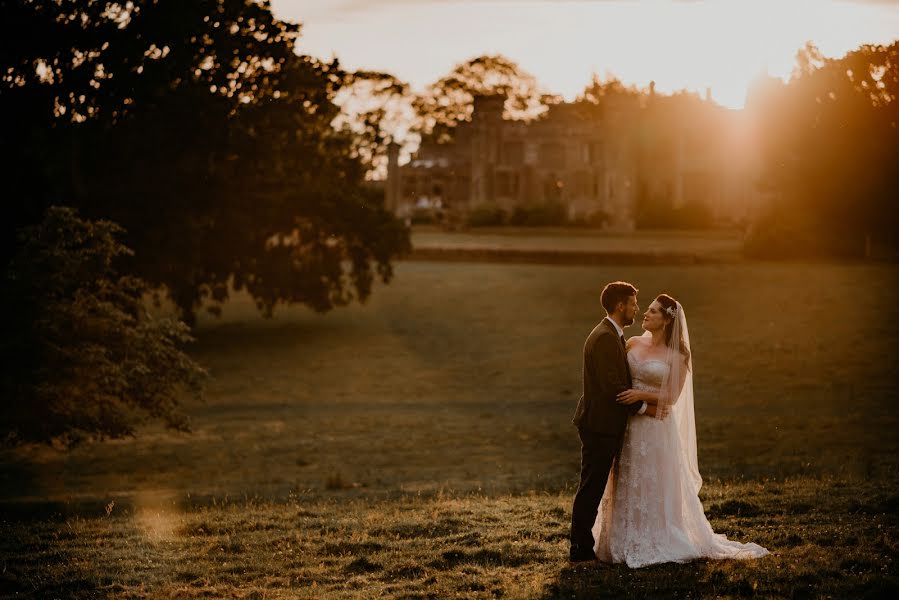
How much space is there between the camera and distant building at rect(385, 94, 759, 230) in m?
78.0

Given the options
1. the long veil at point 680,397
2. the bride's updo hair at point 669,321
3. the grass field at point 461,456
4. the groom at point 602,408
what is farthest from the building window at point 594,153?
the groom at point 602,408

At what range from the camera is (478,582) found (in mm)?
8945

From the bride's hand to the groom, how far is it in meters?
0.04

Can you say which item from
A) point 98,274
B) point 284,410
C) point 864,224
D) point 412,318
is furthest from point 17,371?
point 864,224

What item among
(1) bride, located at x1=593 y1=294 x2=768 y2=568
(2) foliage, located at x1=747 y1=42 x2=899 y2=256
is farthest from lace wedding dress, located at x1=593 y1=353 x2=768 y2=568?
(2) foliage, located at x1=747 y1=42 x2=899 y2=256

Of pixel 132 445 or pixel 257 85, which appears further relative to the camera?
pixel 257 85

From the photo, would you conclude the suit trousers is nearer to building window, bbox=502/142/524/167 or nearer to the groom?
the groom

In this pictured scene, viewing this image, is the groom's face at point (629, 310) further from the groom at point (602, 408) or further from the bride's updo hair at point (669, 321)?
the bride's updo hair at point (669, 321)

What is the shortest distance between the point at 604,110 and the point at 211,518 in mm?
73637

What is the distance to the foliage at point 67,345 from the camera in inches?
692

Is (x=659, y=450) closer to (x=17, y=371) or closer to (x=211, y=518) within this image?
(x=211, y=518)

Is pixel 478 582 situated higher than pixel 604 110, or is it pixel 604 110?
pixel 604 110

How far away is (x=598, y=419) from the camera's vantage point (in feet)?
30.4

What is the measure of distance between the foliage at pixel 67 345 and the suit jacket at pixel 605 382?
433 inches
